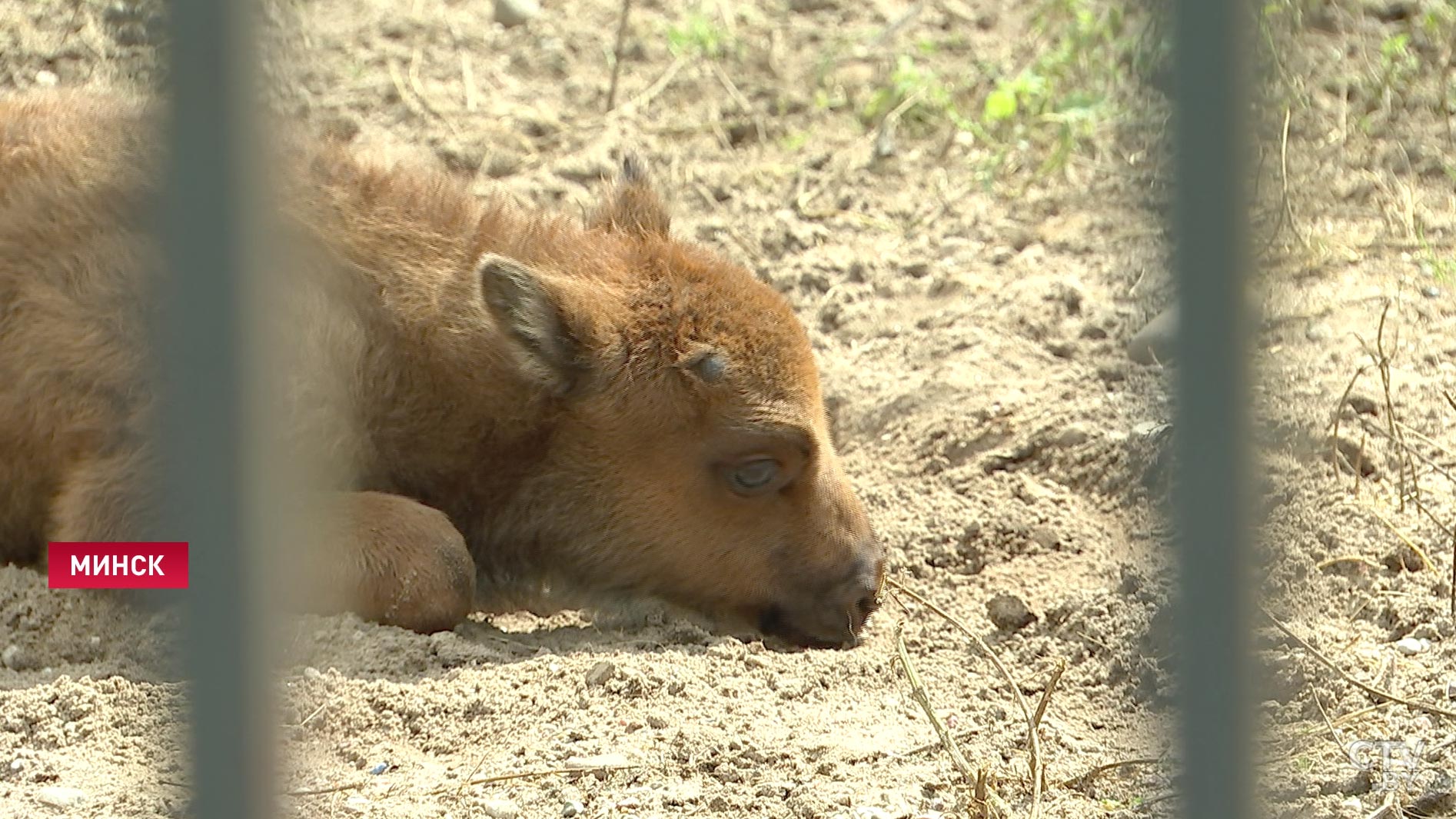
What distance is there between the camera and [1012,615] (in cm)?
594

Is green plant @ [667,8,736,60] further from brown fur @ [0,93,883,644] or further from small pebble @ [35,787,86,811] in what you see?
small pebble @ [35,787,86,811]

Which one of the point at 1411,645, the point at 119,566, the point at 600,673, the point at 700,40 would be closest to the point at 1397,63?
the point at 700,40

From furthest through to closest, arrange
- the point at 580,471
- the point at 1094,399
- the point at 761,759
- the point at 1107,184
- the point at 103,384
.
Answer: the point at 1107,184, the point at 1094,399, the point at 580,471, the point at 103,384, the point at 761,759

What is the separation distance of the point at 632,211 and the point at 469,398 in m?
1.00

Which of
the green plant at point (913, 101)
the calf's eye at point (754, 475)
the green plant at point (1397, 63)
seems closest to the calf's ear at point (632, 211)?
the calf's eye at point (754, 475)

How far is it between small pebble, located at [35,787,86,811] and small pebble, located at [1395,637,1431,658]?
3.67m

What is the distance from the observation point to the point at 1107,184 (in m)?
8.80

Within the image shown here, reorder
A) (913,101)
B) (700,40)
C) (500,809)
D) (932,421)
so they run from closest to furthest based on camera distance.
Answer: (500,809)
(932,421)
(913,101)
(700,40)

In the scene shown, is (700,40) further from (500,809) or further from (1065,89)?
(500,809)

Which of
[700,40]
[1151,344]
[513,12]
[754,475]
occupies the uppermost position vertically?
[513,12]

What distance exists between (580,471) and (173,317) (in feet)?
11.1

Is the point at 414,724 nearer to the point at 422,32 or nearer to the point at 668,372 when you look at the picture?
the point at 668,372

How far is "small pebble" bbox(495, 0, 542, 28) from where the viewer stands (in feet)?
34.2

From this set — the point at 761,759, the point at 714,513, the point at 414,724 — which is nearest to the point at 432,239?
the point at 714,513
